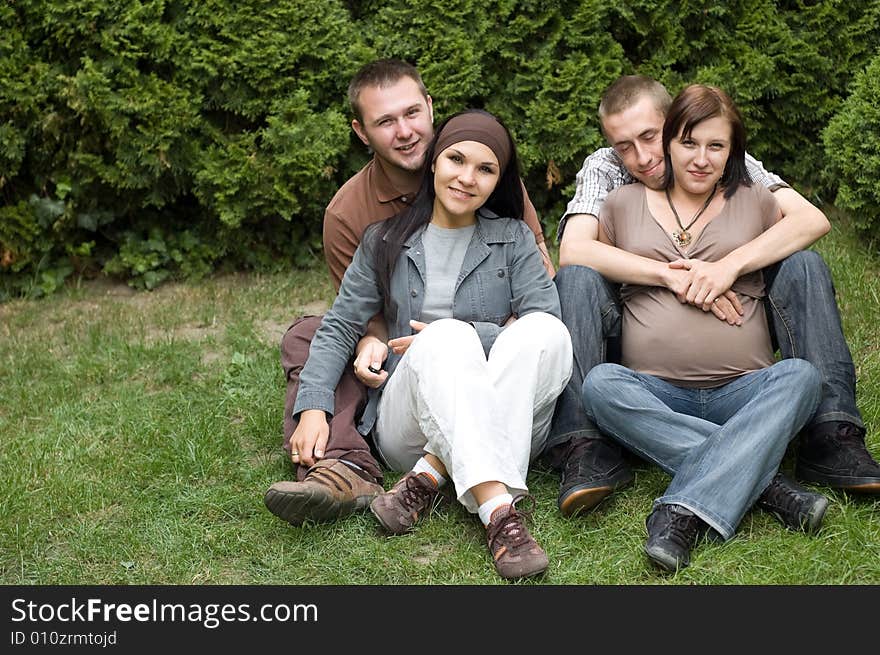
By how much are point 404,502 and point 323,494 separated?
0.26m

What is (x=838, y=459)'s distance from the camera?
326 centimetres

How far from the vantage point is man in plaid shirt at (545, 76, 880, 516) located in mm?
3312

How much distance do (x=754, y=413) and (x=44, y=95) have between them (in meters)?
4.24

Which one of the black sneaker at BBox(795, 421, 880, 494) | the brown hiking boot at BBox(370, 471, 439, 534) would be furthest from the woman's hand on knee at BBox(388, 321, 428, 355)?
the black sneaker at BBox(795, 421, 880, 494)

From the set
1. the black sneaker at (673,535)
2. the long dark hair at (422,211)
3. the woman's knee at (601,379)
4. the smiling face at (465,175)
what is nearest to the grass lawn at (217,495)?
the black sneaker at (673,535)

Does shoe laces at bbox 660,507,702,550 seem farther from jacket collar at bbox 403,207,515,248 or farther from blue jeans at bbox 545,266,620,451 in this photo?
jacket collar at bbox 403,207,515,248

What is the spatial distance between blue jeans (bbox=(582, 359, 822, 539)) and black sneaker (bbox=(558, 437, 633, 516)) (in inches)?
3.0

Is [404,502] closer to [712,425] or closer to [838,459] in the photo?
[712,425]

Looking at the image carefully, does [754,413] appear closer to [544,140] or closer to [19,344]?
[544,140]

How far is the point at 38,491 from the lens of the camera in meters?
3.73

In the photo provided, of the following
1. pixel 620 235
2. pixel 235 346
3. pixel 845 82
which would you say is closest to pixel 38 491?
pixel 235 346

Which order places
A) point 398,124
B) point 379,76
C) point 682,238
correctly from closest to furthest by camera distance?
point 682,238 < point 398,124 < point 379,76

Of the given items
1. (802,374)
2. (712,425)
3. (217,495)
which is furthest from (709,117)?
(217,495)

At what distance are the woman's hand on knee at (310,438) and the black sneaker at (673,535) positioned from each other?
3.65ft
